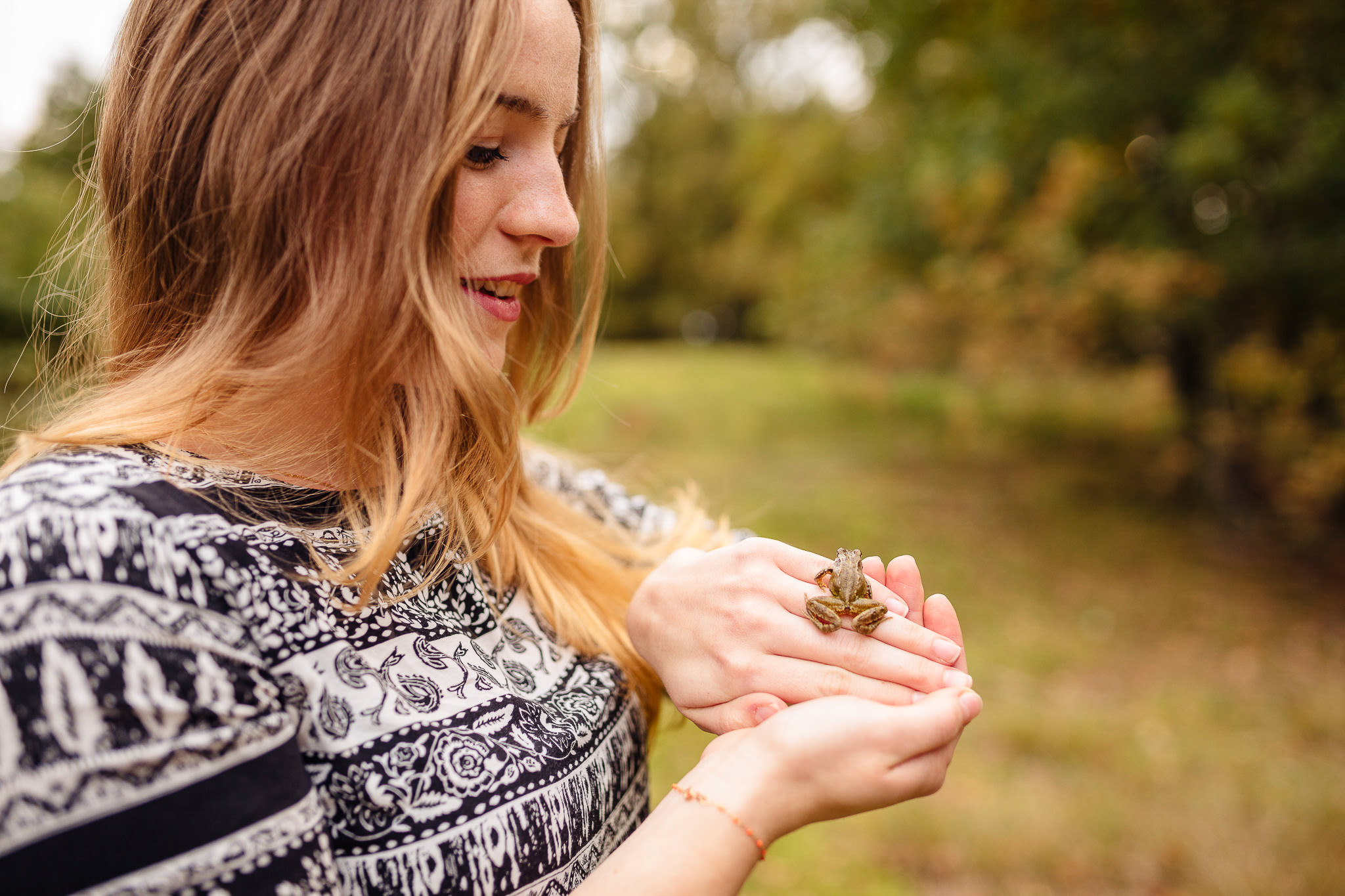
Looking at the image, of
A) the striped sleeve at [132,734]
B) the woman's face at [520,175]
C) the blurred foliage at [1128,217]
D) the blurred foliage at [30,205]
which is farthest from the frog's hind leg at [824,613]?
the blurred foliage at [30,205]

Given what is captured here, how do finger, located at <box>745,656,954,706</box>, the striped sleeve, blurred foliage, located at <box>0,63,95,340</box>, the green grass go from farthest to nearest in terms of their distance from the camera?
blurred foliage, located at <box>0,63,95,340</box> → the green grass → finger, located at <box>745,656,954,706</box> → the striped sleeve

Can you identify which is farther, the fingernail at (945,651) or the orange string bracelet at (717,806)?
the fingernail at (945,651)

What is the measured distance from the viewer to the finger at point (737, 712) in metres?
1.53

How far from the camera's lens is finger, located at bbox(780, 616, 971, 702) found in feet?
4.99

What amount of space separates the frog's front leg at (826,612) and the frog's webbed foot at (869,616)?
3cm

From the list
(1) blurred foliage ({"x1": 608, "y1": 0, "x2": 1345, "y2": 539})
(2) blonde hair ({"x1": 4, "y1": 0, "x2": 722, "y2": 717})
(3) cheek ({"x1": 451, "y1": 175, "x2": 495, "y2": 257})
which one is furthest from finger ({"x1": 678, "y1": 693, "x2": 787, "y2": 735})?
(1) blurred foliage ({"x1": 608, "y1": 0, "x2": 1345, "y2": 539})

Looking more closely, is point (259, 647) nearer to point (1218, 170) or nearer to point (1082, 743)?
point (1082, 743)

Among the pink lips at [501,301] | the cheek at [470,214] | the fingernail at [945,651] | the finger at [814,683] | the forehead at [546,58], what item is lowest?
the finger at [814,683]

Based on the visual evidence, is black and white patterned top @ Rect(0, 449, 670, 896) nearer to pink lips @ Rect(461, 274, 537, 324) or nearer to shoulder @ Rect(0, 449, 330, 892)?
shoulder @ Rect(0, 449, 330, 892)

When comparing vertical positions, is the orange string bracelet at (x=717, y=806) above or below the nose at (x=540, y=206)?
below

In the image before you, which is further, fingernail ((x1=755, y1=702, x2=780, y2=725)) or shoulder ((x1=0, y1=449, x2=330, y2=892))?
fingernail ((x1=755, y1=702, x2=780, y2=725))

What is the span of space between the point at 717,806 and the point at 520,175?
1.13 meters

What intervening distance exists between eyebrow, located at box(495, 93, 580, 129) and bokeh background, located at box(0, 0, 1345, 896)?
70cm

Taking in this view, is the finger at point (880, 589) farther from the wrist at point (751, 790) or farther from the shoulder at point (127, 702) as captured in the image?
the shoulder at point (127, 702)
